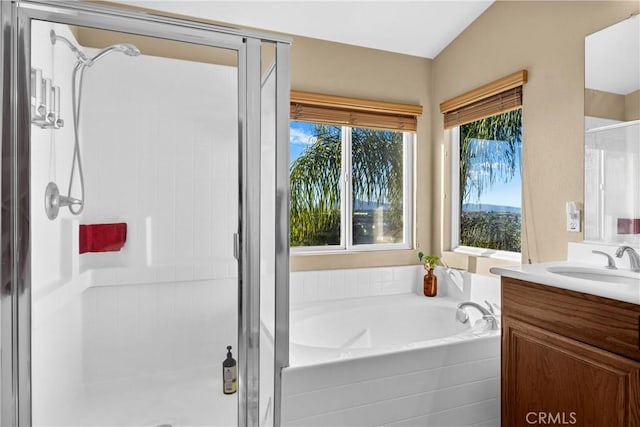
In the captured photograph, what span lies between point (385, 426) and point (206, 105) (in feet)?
5.62

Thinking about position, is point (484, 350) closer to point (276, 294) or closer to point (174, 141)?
point (276, 294)

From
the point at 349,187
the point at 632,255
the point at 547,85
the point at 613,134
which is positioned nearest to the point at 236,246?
the point at 349,187

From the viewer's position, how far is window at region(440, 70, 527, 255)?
7.59ft

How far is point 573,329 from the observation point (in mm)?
1294

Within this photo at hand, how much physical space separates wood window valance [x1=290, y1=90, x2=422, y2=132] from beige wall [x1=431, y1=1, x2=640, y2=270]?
21.9 inches

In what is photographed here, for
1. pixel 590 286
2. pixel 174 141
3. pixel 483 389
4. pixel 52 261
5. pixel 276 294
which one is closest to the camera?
pixel 590 286

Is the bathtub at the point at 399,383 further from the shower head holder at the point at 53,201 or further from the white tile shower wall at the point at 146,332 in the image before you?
the shower head holder at the point at 53,201

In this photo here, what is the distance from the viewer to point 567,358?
131 cm

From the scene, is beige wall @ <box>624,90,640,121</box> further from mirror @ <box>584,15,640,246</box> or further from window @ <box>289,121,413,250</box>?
window @ <box>289,121,413,250</box>

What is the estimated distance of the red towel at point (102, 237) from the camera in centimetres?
172

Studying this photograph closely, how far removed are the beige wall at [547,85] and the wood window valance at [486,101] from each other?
0.06m

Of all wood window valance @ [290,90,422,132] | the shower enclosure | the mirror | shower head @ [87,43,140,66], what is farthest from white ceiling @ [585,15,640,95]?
shower head @ [87,43,140,66]

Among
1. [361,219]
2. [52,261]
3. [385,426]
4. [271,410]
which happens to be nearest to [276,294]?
[271,410]

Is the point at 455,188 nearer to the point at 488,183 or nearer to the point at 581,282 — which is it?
the point at 488,183
